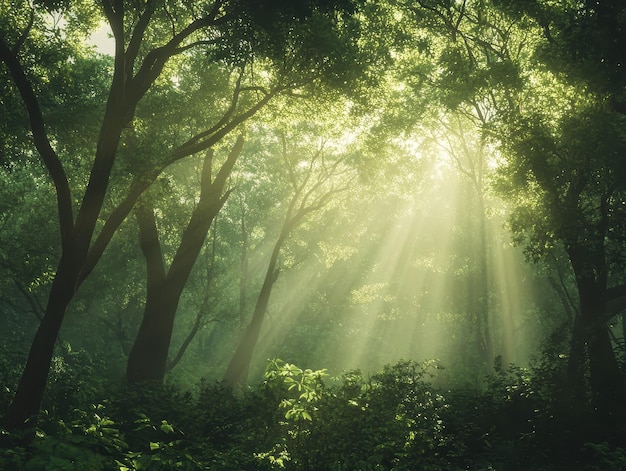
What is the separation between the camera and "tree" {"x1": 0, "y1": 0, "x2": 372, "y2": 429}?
→ 30.0 feet

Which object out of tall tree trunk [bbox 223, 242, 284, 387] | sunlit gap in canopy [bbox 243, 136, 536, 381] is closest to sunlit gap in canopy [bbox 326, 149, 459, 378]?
sunlit gap in canopy [bbox 243, 136, 536, 381]

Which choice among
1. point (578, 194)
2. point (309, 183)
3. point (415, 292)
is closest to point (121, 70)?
point (578, 194)

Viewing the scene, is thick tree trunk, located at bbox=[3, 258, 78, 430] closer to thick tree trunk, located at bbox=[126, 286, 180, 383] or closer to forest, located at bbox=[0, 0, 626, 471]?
forest, located at bbox=[0, 0, 626, 471]

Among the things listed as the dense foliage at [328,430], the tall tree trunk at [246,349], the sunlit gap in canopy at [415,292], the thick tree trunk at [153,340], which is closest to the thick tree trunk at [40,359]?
the dense foliage at [328,430]

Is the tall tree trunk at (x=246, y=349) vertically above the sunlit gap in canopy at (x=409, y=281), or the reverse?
the sunlit gap in canopy at (x=409, y=281)

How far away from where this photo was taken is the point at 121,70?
387 inches

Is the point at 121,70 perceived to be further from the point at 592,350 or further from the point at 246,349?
the point at 246,349

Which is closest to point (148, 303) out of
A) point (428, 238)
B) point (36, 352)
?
point (36, 352)

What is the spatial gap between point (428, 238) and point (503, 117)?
1827 cm

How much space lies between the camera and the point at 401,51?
17.3 m

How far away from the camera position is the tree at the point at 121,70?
9.15 m

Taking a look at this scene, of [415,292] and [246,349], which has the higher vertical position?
[415,292]

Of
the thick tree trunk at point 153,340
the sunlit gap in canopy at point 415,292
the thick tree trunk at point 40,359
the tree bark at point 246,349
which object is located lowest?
the thick tree trunk at point 40,359

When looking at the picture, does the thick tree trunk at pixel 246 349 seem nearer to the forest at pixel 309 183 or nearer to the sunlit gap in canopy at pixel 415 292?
the forest at pixel 309 183
